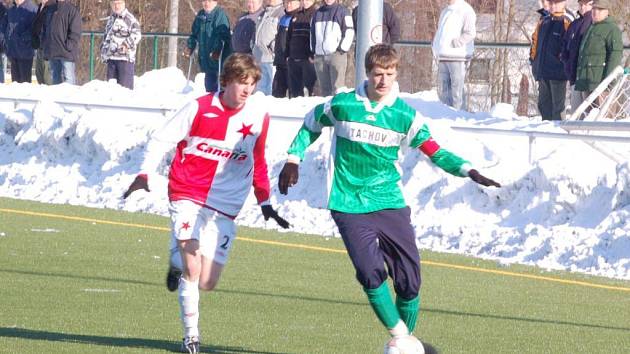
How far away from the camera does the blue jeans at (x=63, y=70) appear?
2434 cm

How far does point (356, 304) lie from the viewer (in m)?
11.6

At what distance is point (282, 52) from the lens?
21.1m

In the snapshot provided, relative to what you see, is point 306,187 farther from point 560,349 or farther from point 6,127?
point 560,349

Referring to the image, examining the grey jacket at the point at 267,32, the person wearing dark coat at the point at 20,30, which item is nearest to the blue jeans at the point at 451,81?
the grey jacket at the point at 267,32

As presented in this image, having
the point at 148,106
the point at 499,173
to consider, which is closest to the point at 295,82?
the point at 148,106

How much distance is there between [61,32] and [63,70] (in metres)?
0.84

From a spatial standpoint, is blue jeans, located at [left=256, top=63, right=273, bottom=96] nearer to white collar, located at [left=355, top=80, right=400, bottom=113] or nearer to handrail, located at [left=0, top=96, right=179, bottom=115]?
handrail, located at [left=0, top=96, right=179, bottom=115]

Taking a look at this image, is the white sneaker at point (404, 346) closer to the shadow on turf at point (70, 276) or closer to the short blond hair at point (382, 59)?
the short blond hair at point (382, 59)

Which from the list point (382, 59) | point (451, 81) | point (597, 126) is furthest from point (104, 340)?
point (451, 81)

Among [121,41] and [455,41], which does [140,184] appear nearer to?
[455,41]

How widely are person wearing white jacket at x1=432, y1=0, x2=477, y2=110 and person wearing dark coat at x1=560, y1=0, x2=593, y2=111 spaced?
1.76 meters

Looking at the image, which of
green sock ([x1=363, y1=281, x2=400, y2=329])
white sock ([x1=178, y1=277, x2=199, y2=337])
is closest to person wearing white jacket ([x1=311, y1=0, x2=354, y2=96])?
white sock ([x1=178, y1=277, x2=199, y2=337])

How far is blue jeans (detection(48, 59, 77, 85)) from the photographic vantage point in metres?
24.3

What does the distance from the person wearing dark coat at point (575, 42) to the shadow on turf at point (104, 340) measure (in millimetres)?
9755
